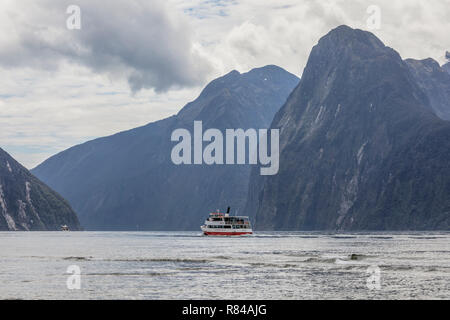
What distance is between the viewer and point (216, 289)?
2591 inches

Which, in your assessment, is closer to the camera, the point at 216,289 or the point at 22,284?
the point at 216,289

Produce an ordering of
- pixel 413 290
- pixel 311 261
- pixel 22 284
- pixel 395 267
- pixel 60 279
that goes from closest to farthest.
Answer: pixel 413 290, pixel 22 284, pixel 60 279, pixel 395 267, pixel 311 261

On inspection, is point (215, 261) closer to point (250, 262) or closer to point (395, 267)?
point (250, 262)

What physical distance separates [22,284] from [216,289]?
68.1 ft

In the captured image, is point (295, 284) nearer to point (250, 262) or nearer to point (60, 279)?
point (60, 279)
